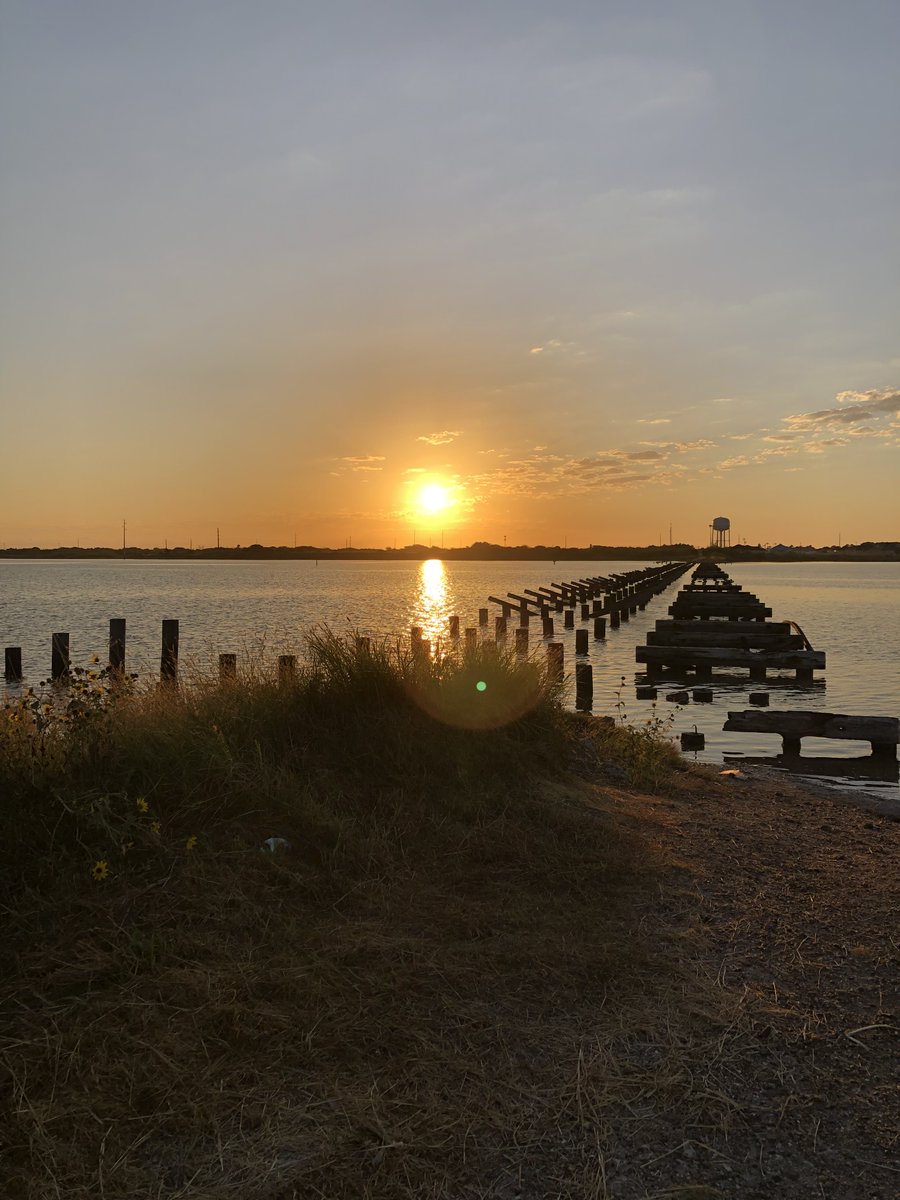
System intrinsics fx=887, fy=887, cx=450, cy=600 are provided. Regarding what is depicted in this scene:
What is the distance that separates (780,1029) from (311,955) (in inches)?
92.2

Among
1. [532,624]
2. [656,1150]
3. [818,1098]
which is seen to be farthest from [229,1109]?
[532,624]

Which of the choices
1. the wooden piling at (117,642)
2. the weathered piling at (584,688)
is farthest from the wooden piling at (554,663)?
the wooden piling at (117,642)

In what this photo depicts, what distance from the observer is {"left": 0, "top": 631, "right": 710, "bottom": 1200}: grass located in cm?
337

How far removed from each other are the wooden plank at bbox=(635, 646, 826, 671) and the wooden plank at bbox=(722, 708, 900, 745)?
7.97 metres

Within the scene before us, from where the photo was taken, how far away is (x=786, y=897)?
5.97 m

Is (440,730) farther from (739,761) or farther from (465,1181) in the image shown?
(739,761)

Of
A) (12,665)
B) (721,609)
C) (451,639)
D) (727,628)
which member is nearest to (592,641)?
(721,609)

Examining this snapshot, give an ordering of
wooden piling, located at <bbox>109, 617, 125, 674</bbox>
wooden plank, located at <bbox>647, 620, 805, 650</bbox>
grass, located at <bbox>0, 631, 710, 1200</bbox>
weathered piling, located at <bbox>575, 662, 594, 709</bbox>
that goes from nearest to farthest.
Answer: grass, located at <bbox>0, 631, 710, 1200</bbox> → weathered piling, located at <bbox>575, 662, 594, 709</bbox> → wooden piling, located at <bbox>109, 617, 125, 674</bbox> → wooden plank, located at <bbox>647, 620, 805, 650</bbox>

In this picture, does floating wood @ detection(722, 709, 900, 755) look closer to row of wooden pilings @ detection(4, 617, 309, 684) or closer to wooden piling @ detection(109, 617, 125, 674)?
row of wooden pilings @ detection(4, 617, 309, 684)

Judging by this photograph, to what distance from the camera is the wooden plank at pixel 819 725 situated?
1230 cm

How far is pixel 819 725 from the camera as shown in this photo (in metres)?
12.6

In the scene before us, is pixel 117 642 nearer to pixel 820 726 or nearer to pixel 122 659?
pixel 122 659

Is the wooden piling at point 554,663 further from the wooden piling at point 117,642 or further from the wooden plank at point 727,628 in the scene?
the wooden plank at point 727,628

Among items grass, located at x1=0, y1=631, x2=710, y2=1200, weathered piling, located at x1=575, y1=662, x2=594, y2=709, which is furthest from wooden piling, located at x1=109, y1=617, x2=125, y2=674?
grass, located at x1=0, y1=631, x2=710, y2=1200
